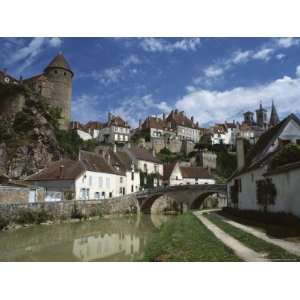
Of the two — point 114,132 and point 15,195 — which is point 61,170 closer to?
point 15,195

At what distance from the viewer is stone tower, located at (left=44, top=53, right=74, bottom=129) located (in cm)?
4791

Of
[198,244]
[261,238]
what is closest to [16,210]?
[198,244]

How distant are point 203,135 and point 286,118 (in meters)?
58.9

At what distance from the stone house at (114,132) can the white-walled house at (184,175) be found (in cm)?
1421

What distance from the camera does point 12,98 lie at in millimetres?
38281

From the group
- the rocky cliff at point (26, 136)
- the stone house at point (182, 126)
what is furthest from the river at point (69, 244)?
the stone house at point (182, 126)

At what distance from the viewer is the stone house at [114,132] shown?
6191 cm

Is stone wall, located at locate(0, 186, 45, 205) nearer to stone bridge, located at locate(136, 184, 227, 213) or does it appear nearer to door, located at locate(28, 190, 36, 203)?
door, located at locate(28, 190, 36, 203)

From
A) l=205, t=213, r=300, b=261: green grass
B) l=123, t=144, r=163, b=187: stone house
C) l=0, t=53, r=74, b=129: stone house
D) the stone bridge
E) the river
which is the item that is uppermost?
l=0, t=53, r=74, b=129: stone house

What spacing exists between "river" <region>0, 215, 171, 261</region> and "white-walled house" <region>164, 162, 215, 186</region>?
2906cm

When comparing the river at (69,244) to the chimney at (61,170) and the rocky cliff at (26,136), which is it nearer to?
the chimney at (61,170)

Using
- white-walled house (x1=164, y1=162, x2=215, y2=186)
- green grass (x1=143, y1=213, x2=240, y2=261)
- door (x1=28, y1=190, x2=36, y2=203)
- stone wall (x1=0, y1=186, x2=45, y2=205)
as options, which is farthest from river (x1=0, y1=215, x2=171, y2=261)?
white-walled house (x1=164, y1=162, x2=215, y2=186)

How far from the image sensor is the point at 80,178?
2827 centimetres

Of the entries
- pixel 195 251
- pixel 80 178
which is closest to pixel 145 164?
pixel 80 178
